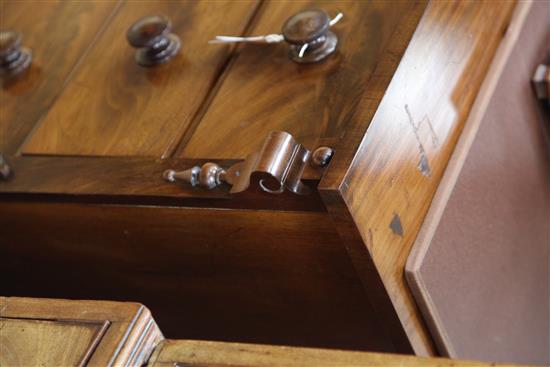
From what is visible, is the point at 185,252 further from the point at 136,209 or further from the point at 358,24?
the point at 358,24

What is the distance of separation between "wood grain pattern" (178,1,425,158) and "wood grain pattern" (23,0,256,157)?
6 centimetres

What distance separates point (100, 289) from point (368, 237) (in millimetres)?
736

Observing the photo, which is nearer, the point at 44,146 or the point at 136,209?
the point at 136,209

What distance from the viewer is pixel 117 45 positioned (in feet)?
6.17

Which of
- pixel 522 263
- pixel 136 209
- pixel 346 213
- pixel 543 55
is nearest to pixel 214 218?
pixel 136 209

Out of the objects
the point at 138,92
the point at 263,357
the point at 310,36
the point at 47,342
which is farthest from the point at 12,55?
the point at 263,357

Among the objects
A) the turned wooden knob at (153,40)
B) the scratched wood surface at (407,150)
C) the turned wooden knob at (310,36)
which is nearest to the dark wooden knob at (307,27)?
the turned wooden knob at (310,36)

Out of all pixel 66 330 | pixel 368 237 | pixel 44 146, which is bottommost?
pixel 368 237

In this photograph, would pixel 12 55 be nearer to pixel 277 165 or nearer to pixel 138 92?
→ pixel 138 92

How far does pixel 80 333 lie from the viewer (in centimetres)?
106

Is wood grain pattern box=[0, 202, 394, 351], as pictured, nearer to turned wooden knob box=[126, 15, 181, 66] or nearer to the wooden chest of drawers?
the wooden chest of drawers

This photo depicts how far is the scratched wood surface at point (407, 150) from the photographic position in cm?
134

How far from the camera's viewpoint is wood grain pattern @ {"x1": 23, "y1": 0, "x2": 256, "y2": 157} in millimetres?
1645

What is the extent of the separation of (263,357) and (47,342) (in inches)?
10.6
